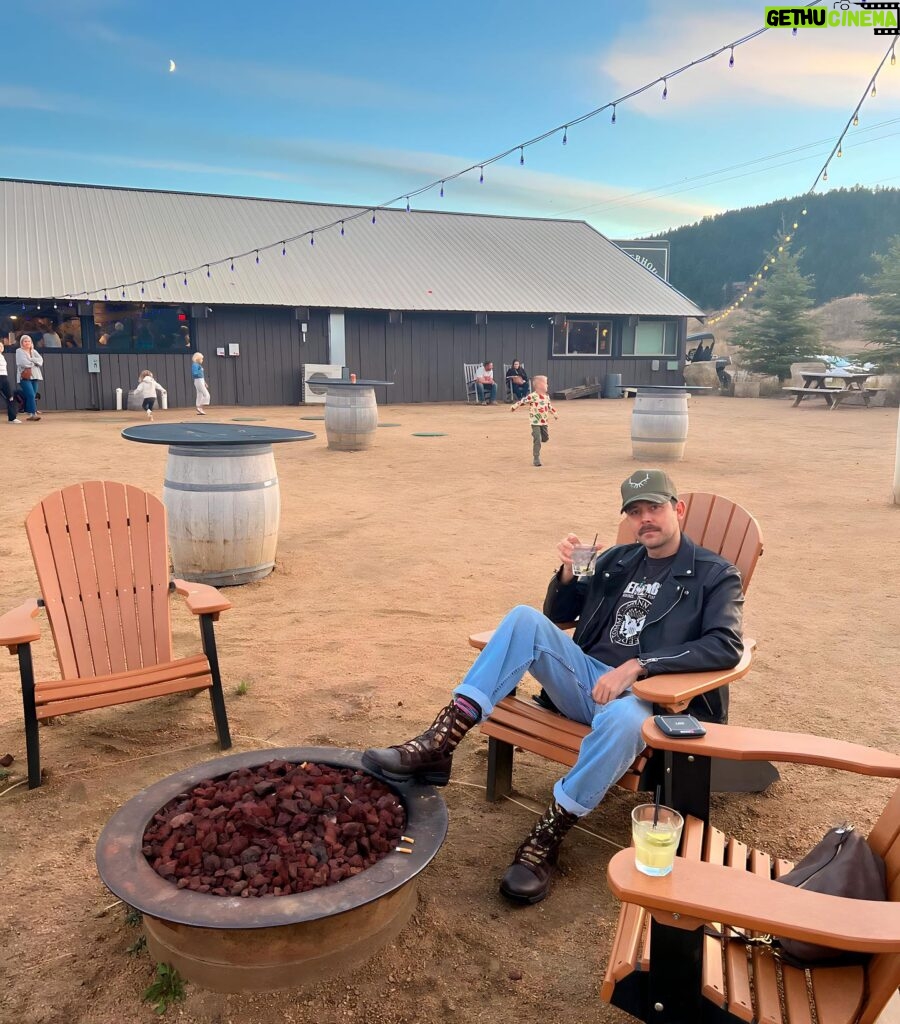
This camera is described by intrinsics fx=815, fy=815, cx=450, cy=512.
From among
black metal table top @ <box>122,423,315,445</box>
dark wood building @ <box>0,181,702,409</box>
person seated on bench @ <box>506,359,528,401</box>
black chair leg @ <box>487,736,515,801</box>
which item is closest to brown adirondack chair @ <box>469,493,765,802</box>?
black chair leg @ <box>487,736,515,801</box>

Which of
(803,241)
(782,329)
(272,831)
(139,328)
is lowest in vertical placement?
(272,831)

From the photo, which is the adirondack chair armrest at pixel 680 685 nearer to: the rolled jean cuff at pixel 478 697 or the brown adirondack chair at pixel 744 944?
the brown adirondack chair at pixel 744 944

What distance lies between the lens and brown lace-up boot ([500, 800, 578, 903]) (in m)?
2.66

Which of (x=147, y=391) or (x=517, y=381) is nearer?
(x=147, y=391)

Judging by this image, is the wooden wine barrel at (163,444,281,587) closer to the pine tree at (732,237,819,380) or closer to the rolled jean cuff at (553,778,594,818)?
the rolled jean cuff at (553,778,594,818)

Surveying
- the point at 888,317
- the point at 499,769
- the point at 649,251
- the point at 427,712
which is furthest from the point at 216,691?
the point at 649,251

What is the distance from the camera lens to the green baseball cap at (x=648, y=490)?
300 centimetres

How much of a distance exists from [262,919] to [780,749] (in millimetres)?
1388

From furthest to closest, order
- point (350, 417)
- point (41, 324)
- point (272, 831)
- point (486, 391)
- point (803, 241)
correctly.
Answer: point (803, 241) < point (486, 391) < point (41, 324) < point (350, 417) < point (272, 831)

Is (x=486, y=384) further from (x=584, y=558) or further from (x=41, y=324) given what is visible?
(x=584, y=558)

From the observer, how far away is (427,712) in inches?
158

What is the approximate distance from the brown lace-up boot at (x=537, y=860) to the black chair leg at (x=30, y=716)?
196cm

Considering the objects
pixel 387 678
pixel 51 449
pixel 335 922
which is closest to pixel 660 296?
pixel 51 449

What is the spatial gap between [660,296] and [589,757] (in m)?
27.9
